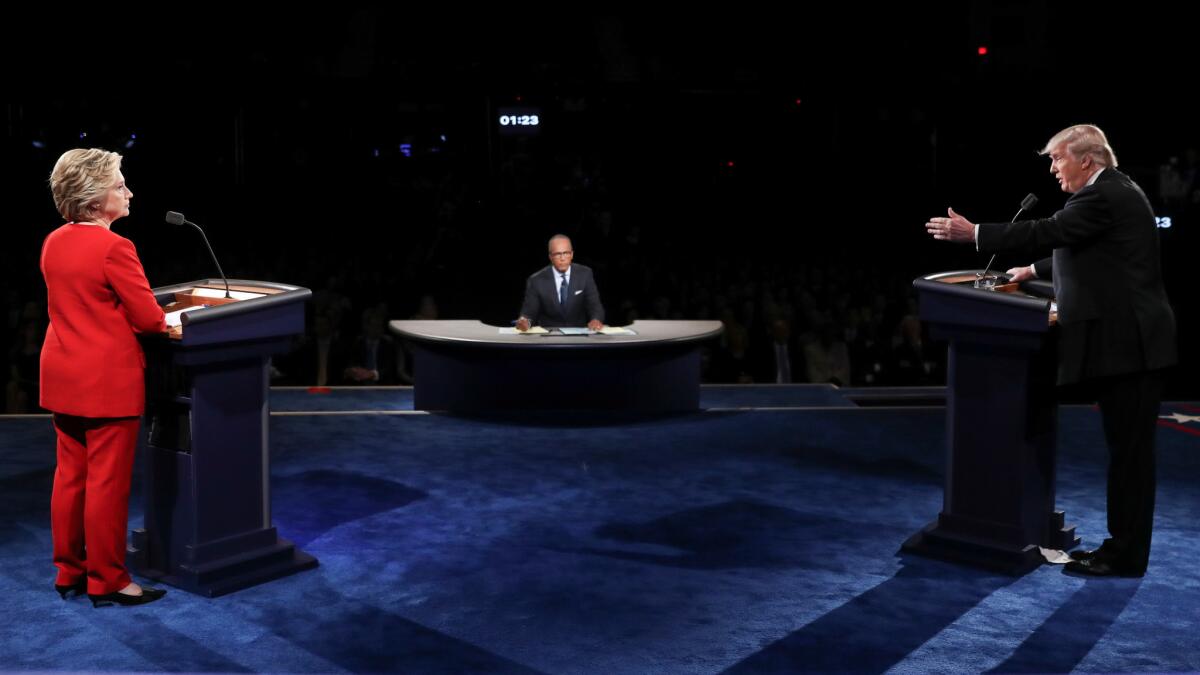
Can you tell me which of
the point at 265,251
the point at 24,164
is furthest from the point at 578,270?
the point at 24,164

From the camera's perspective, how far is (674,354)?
17.9 ft

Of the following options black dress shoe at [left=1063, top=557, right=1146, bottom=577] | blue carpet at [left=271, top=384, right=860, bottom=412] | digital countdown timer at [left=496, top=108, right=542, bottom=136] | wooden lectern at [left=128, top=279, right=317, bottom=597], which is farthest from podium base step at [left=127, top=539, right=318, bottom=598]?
digital countdown timer at [left=496, top=108, right=542, bottom=136]

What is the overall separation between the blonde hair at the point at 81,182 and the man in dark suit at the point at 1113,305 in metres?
2.02

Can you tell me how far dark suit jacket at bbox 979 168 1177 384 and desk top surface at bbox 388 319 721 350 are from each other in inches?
99.4

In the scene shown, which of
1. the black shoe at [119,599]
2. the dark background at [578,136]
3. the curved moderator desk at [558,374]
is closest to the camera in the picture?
the black shoe at [119,599]

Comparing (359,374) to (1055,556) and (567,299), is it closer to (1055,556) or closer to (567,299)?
(567,299)

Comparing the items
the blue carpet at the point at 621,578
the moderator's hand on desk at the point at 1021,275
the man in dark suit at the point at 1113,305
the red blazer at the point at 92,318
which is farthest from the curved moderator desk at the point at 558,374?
the red blazer at the point at 92,318

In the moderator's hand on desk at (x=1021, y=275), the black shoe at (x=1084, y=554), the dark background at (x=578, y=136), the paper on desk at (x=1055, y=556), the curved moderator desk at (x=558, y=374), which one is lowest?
the paper on desk at (x=1055, y=556)

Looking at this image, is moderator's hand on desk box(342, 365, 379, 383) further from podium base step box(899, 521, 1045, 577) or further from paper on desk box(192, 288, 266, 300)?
podium base step box(899, 521, 1045, 577)

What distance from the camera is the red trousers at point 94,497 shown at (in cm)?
274

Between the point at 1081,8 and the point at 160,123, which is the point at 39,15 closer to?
the point at 160,123

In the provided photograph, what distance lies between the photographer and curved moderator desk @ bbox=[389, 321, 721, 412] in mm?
5367

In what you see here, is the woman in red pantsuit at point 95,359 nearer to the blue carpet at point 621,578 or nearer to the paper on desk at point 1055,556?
the blue carpet at point 621,578

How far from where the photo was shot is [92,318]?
8.75ft
